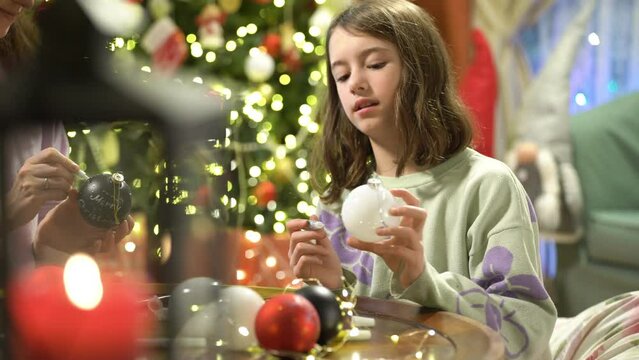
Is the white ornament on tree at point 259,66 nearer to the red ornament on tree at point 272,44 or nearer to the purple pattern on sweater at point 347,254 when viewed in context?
the red ornament on tree at point 272,44

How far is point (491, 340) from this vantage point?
0.99 metres

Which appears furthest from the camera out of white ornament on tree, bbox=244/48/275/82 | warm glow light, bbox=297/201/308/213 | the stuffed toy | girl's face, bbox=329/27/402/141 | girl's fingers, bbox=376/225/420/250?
the stuffed toy

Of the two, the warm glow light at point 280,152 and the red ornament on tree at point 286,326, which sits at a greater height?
the warm glow light at point 280,152

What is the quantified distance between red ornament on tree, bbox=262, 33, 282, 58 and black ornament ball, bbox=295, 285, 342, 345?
2.53 m

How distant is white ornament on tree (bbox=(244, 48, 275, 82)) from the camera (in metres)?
3.25

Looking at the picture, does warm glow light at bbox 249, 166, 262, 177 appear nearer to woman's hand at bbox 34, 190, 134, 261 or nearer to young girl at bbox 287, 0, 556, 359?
young girl at bbox 287, 0, 556, 359

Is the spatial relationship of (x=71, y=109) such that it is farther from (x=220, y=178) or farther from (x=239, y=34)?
(x=239, y=34)

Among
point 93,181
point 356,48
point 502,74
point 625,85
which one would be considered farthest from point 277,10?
point 93,181

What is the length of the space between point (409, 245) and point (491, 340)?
0.19m

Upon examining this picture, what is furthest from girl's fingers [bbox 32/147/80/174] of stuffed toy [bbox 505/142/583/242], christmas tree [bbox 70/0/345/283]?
stuffed toy [bbox 505/142/583/242]

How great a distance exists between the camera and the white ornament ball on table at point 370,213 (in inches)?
44.2

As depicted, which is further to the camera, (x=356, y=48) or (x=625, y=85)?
(x=625, y=85)

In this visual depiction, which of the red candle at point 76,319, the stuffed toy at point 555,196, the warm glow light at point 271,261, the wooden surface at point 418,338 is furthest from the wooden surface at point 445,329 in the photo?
the stuffed toy at point 555,196

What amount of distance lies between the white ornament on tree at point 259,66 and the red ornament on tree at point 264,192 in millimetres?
408
